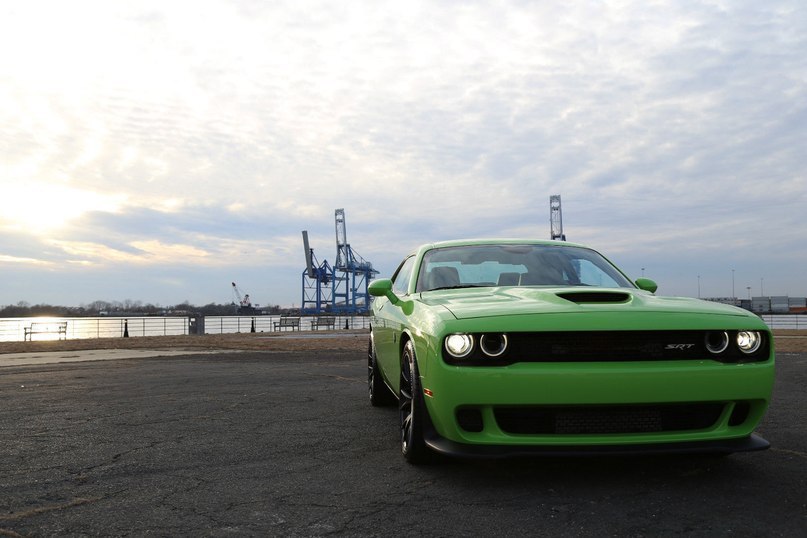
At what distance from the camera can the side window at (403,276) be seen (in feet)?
17.0

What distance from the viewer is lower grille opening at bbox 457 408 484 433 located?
315 cm

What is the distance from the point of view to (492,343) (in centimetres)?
316

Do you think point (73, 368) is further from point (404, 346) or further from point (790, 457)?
point (790, 457)

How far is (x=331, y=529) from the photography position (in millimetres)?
2629

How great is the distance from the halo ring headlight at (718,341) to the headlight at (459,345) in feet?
3.95

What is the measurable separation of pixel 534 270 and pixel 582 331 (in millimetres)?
1618

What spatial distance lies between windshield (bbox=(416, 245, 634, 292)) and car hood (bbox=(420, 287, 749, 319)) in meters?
0.56

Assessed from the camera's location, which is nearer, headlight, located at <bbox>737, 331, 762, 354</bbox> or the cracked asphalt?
the cracked asphalt

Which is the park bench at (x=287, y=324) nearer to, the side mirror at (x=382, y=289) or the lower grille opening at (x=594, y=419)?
the side mirror at (x=382, y=289)

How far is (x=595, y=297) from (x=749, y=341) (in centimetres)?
78

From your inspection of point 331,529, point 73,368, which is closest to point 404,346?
point 331,529

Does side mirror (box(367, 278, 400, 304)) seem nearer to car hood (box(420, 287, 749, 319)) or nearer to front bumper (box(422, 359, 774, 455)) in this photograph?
car hood (box(420, 287, 749, 319))

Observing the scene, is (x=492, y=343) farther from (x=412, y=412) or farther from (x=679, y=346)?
(x=679, y=346)

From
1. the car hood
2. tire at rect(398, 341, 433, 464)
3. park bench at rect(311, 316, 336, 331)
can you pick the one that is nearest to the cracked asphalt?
tire at rect(398, 341, 433, 464)
